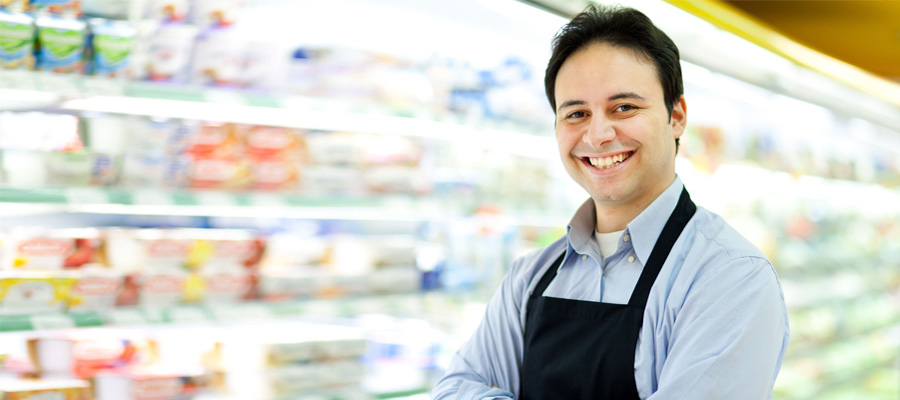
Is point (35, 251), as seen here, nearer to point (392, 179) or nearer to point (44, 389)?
point (44, 389)

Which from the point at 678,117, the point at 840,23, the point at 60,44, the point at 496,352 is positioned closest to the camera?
the point at 678,117

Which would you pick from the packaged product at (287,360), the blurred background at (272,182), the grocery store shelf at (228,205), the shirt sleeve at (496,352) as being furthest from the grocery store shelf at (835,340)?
the shirt sleeve at (496,352)

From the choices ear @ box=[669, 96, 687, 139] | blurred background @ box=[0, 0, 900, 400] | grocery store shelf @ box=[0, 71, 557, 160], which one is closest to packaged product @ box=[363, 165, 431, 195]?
blurred background @ box=[0, 0, 900, 400]

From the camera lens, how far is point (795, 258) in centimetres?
484

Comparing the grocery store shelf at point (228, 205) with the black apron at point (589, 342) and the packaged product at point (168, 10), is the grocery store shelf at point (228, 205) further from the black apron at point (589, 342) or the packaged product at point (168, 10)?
the black apron at point (589, 342)

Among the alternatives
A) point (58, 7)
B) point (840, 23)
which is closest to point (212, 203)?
point (58, 7)

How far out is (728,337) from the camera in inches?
49.2

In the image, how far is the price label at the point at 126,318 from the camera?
5.94 feet

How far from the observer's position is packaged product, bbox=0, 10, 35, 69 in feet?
5.63

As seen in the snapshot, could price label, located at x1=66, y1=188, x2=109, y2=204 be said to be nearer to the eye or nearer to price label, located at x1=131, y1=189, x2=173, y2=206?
price label, located at x1=131, y1=189, x2=173, y2=206

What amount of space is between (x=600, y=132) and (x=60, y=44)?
1.36 m

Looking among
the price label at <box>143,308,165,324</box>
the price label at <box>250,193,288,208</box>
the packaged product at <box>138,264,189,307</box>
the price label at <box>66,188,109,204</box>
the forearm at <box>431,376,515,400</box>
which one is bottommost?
the forearm at <box>431,376,515,400</box>

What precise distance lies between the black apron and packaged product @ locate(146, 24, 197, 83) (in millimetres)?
1212

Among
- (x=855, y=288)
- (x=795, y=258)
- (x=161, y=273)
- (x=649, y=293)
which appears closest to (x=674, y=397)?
(x=649, y=293)
